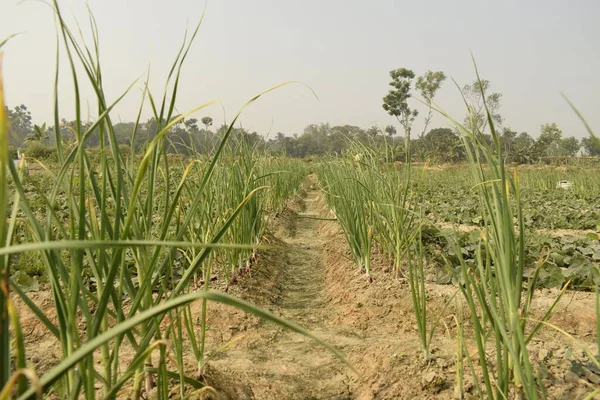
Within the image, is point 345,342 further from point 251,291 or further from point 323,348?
point 251,291

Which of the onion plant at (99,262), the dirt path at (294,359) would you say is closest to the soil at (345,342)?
the dirt path at (294,359)

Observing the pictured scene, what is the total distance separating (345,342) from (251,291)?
890 millimetres

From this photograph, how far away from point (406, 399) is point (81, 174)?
1.39 metres

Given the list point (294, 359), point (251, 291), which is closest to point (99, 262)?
point (294, 359)

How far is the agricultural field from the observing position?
0.88 m

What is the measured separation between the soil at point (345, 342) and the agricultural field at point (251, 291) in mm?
11

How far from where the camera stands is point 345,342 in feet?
8.10

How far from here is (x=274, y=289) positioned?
3.48 meters

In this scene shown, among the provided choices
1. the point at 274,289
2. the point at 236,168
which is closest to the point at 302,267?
the point at 274,289

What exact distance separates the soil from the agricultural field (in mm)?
11

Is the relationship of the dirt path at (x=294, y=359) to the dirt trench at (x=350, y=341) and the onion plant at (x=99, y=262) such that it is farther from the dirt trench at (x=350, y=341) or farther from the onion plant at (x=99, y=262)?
the onion plant at (x=99, y=262)

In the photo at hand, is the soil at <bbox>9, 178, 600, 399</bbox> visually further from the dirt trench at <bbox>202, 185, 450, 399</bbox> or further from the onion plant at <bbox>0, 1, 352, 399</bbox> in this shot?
Answer: the onion plant at <bbox>0, 1, 352, 399</bbox>

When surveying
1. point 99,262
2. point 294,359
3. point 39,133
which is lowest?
point 294,359

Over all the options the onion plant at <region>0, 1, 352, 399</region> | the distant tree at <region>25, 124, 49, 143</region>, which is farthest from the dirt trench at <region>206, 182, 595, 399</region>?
the distant tree at <region>25, 124, 49, 143</region>
